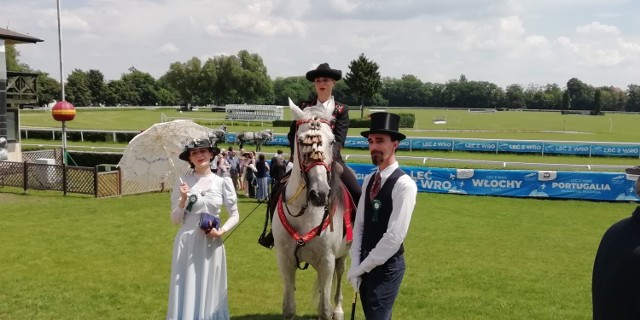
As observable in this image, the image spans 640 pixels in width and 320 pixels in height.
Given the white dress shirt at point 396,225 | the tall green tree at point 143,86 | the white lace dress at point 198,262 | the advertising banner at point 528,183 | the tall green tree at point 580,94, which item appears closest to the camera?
the white dress shirt at point 396,225

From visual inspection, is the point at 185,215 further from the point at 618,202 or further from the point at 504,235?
the point at 618,202

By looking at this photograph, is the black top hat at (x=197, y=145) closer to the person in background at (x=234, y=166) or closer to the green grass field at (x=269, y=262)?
the green grass field at (x=269, y=262)

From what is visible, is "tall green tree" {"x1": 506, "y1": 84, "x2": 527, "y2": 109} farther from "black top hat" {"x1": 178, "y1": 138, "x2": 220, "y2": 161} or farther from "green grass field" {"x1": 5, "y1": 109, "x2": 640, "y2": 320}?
"black top hat" {"x1": 178, "y1": 138, "x2": 220, "y2": 161}

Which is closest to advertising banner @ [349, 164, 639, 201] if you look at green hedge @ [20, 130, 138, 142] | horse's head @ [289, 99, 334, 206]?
horse's head @ [289, 99, 334, 206]

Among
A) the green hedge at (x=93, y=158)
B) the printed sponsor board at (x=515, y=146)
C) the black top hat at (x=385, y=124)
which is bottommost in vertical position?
the green hedge at (x=93, y=158)

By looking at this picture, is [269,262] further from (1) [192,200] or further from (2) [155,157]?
(2) [155,157]

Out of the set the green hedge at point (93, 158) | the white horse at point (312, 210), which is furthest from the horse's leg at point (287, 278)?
the green hedge at point (93, 158)

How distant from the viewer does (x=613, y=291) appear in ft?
8.40

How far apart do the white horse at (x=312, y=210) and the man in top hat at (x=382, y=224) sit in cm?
73

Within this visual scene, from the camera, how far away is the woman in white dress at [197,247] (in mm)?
5645

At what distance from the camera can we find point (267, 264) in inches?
433

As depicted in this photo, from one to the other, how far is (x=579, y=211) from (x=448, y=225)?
589 centimetres

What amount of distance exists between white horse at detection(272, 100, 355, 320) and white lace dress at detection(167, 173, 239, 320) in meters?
0.69

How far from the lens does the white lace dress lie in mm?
5641
